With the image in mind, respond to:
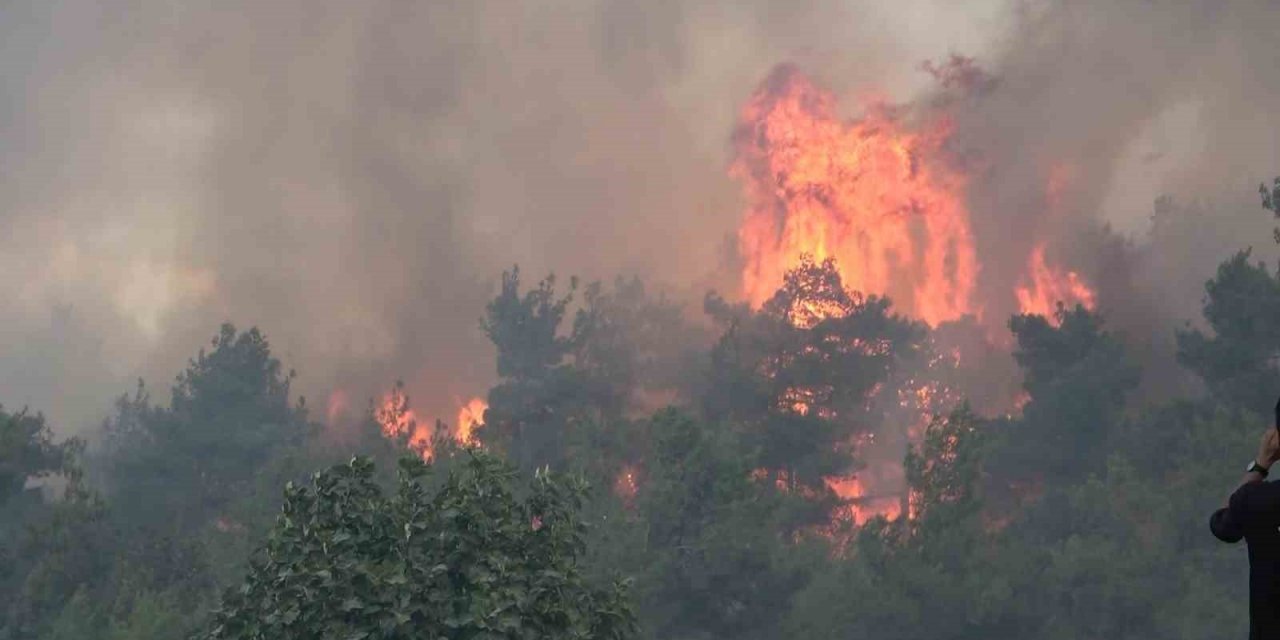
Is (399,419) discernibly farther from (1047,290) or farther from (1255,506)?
(1255,506)

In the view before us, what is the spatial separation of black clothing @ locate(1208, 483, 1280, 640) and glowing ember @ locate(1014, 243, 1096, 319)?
83.6 metres

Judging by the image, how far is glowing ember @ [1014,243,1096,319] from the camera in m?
89.2

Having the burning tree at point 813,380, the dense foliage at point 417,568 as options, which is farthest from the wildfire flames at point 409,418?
the dense foliage at point 417,568

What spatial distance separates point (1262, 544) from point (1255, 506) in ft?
0.57

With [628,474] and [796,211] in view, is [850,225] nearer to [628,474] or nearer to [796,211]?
[796,211]

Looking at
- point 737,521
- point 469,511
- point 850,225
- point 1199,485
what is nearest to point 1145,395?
point 1199,485

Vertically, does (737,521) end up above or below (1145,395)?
below

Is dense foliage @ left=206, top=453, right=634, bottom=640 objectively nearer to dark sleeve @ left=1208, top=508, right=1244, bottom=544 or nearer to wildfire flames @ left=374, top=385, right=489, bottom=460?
dark sleeve @ left=1208, top=508, right=1244, bottom=544

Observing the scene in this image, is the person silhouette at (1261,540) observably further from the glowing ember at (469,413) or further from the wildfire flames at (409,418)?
the glowing ember at (469,413)

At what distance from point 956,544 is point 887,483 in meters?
47.7

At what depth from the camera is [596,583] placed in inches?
1618

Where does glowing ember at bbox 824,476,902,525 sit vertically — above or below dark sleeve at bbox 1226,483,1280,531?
above

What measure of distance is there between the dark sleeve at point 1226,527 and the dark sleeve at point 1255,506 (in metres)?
0.02

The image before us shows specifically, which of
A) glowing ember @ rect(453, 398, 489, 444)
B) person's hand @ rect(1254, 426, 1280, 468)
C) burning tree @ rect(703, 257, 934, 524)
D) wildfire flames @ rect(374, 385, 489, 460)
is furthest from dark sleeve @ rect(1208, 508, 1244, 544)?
glowing ember @ rect(453, 398, 489, 444)
